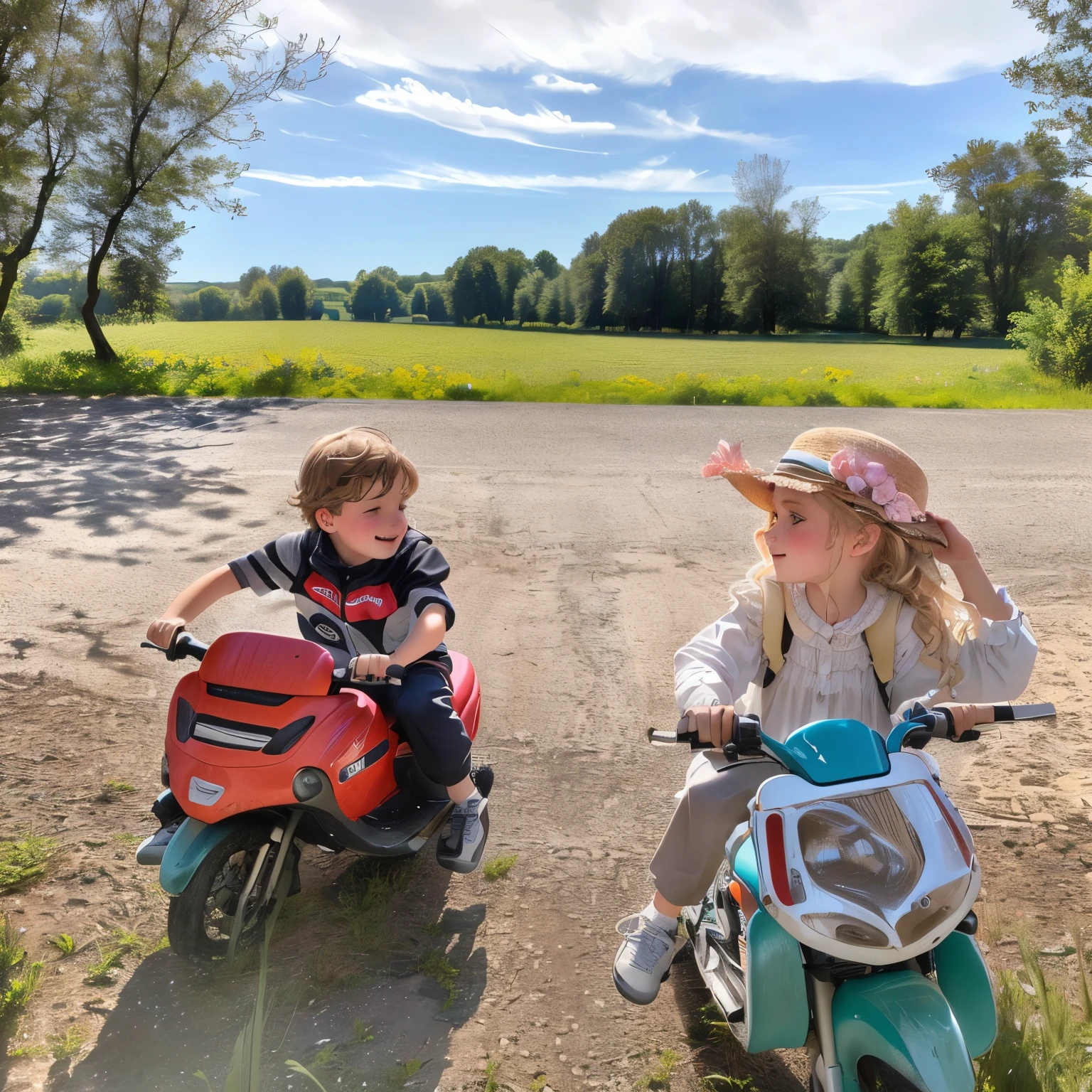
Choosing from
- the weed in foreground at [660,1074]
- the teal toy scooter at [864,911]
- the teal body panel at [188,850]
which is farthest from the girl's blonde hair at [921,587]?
the teal body panel at [188,850]

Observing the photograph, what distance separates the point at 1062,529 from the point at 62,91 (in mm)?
18918

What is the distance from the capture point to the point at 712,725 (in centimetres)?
179

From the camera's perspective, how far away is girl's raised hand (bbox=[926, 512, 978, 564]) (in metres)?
2.18

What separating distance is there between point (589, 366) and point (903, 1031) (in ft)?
62.7

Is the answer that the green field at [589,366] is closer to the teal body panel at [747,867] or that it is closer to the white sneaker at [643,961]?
the white sneaker at [643,961]

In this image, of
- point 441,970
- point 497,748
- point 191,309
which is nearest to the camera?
point 441,970

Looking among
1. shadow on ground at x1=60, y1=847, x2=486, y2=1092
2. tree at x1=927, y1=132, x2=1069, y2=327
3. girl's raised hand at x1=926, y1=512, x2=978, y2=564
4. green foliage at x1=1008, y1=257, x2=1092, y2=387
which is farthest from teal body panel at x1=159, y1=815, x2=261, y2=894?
tree at x1=927, y1=132, x2=1069, y2=327

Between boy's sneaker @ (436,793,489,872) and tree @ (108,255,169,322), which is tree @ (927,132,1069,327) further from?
boy's sneaker @ (436,793,489,872)

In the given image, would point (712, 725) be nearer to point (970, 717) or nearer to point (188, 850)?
point (970, 717)

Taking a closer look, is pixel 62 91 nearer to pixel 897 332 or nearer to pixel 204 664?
pixel 204 664

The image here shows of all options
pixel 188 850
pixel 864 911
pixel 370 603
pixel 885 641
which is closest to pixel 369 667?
pixel 370 603

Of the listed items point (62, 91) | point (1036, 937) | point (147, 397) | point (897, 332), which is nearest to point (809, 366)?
point (897, 332)

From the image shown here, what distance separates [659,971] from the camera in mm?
2234

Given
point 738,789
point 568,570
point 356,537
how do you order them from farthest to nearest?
point 568,570 → point 356,537 → point 738,789
